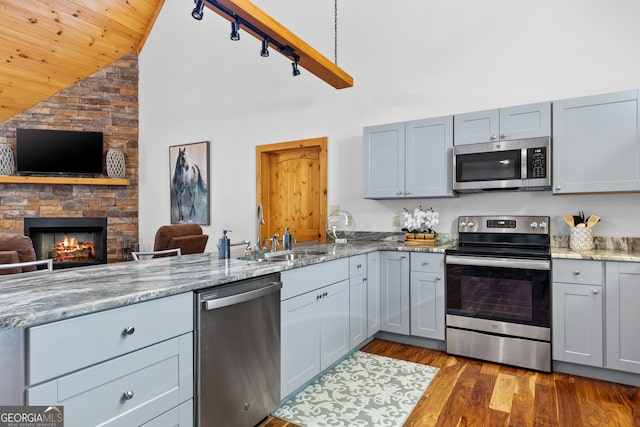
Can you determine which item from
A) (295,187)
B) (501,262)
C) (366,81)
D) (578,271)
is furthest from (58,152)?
(578,271)

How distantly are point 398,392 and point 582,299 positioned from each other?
145 cm

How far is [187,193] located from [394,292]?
364 cm

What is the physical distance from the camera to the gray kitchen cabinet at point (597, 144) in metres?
2.57

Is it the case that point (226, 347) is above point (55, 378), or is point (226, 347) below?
below

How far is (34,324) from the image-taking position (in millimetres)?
1079

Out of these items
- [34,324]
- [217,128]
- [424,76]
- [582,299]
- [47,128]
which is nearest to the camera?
[34,324]

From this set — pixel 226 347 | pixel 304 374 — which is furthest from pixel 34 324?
pixel 304 374

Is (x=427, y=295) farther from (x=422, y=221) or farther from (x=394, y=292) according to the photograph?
(x=422, y=221)

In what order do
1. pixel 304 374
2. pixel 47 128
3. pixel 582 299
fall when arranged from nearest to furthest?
pixel 304 374
pixel 582 299
pixel 47 128

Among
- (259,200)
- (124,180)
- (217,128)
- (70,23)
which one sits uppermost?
(70,23)

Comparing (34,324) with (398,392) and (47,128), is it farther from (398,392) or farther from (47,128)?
(47,128)

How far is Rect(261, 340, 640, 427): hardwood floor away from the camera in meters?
2.06

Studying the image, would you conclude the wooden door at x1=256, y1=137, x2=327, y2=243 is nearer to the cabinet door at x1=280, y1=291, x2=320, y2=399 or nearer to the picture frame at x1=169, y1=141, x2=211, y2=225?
the picture frame at x1=169, y1=141, x2=211, y2=225

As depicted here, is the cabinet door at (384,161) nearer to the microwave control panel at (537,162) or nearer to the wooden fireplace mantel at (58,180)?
the microwave control panel at (537,162)
